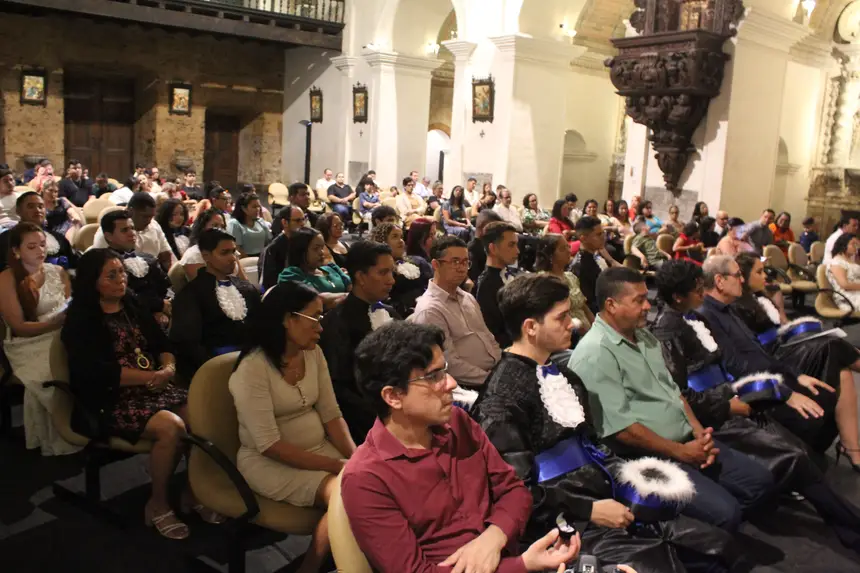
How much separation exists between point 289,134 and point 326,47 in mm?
3007

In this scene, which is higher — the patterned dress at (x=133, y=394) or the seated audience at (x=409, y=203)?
the seated audience at (x=409, y=203)

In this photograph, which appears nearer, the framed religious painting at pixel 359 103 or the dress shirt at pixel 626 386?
the dress shirt at pixel 626 386

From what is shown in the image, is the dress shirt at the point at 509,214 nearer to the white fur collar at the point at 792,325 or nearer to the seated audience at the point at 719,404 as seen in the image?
the white fur collar at the point at 792,325

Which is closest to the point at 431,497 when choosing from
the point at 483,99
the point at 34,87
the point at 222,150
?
the point at 483,99

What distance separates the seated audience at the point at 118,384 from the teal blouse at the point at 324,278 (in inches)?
48.0

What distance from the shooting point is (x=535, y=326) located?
2.44m

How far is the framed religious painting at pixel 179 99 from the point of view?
16.6 m

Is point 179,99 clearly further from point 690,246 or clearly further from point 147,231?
point 690,246

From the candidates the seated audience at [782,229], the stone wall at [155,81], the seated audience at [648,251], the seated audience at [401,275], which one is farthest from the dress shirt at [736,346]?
the stone wall at [155,81]

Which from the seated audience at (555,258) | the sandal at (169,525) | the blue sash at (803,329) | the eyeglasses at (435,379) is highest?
the seated audience at (555,258)

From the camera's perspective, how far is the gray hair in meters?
3.75

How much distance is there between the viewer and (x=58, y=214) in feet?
22.4

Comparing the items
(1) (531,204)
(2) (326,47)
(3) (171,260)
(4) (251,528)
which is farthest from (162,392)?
(2) (326,47)

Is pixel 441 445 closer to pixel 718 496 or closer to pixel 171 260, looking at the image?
pixel 718 496
